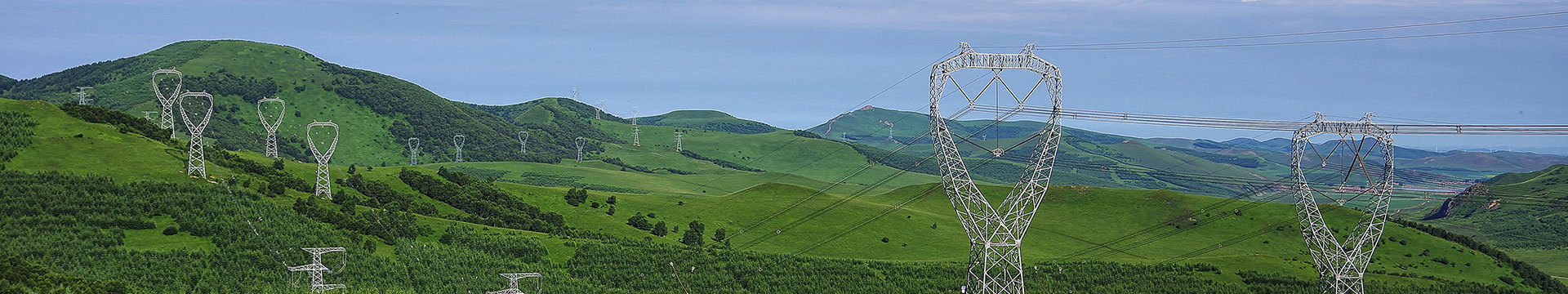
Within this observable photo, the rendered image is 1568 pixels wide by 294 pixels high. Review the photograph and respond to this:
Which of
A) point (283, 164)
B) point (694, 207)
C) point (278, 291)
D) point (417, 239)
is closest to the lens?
point (278, 291)

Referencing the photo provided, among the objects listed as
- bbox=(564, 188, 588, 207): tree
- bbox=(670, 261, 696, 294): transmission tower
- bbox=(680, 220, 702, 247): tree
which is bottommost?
bbox=(670, 261, 696, 294): transmission tower

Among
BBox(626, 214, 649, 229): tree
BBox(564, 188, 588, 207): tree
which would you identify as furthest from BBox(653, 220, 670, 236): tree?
BBox(564, 188, 588, 207): tree

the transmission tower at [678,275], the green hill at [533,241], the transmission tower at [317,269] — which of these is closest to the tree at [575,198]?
the green hill at [533,241]

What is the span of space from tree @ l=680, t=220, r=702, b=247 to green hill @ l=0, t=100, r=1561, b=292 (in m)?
2.28

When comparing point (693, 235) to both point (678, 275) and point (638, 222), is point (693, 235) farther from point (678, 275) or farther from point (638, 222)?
point (678, 275)

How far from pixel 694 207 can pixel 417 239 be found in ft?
235

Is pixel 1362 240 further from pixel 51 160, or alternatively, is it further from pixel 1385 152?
pixel 51 160

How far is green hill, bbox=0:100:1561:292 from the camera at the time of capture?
108875 mm

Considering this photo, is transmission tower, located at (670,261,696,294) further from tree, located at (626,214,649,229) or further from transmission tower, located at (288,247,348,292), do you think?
transmission tower, located at (288,247,348,292)

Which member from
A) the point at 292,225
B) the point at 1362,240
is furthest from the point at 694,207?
the point at 1362,240

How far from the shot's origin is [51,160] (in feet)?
415

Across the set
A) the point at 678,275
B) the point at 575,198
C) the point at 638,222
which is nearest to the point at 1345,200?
the point at 678,275

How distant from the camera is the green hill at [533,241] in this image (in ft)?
357

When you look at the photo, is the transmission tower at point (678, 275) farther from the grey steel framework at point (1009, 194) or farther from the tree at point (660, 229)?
the grey steel framework at point (1009, 194)
